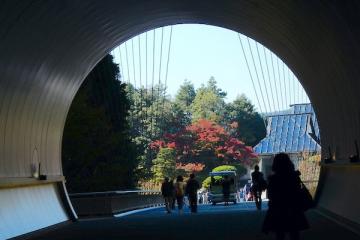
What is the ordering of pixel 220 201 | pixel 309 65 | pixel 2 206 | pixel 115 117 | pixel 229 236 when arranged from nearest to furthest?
pixel 229 236 → pixel 2 206 → pixel 309 65 → pixel 115 117 → pixel 220 201

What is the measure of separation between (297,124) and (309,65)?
4250 cm

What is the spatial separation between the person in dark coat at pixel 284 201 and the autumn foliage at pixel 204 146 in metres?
55.3

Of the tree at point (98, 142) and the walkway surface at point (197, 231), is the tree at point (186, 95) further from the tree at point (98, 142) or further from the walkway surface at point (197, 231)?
the walkway surface at point (197, 231)

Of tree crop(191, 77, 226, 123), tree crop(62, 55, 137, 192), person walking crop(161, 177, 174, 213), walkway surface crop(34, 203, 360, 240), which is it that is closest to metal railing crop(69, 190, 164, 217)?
person walking crop(161, 177, 174, 213)

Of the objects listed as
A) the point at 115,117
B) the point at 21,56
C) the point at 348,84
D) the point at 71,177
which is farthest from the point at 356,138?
the point at 115,117

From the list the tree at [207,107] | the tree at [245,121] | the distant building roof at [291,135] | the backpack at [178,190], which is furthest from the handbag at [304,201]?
the tree at [207,107]

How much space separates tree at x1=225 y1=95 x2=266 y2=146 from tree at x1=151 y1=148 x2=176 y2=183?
13.4 metres

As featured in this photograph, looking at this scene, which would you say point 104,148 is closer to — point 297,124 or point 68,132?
point 68,132

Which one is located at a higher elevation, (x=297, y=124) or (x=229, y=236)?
(x=297, y=124)

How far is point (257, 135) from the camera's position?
7969cm

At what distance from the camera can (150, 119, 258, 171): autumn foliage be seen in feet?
220

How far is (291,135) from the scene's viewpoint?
60.7m

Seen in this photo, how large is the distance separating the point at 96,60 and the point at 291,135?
38753 mm

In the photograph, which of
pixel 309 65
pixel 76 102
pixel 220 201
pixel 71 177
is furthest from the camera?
pixel 220 201
